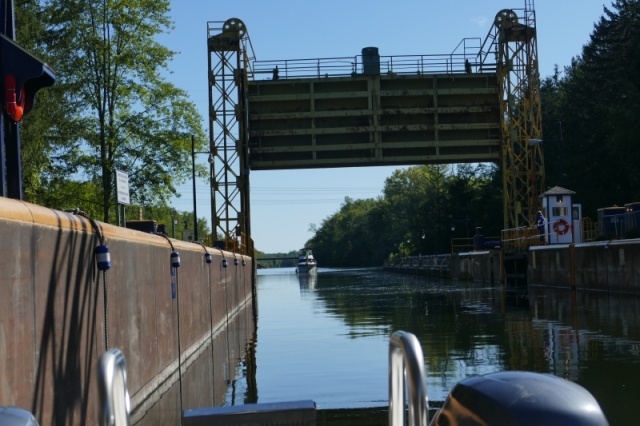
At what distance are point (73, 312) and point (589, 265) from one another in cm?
2523

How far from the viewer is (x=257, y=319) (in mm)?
22875

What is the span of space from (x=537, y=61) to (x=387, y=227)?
375ft

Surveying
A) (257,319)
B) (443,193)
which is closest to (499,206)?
(443,193)

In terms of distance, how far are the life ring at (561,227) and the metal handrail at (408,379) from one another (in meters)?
32.6

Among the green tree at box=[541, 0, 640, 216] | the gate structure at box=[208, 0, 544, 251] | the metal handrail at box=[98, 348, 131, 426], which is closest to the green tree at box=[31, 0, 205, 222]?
the gate structure at box=[208, 0, 544, 251]

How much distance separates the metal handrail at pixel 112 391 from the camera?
2.73m

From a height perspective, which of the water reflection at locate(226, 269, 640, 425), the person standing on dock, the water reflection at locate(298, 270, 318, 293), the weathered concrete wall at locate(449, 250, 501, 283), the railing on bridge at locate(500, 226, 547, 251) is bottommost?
the water reflection at locate(298, 270, 318, 293)

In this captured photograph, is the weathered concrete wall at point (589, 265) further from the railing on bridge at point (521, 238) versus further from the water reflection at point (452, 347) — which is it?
the water reflection at point (452, 347)

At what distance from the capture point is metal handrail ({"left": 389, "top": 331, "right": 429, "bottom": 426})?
3.16 m

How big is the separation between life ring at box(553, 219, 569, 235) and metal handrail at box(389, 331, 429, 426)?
107 feet

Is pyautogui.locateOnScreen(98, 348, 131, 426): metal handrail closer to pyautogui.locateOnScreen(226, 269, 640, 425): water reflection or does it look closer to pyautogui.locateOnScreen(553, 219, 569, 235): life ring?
pyautogui.locateOnScreen(226, 269, 640, 425): water reflection

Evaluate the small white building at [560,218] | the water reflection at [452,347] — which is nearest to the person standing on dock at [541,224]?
the small white building at [560,218]

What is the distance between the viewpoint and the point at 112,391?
2.82 meters

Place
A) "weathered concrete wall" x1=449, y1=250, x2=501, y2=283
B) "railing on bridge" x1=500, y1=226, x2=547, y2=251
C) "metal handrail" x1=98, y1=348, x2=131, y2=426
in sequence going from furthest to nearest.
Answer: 1. "weathered concrete wall" x1=449, y1=250, x2=501, y2=283
2. "railing on bridge" x1=500, y1=226, x2=547, y2=251
3. "metal handrail" x1=98, y1=348, x2=131, y2=426
